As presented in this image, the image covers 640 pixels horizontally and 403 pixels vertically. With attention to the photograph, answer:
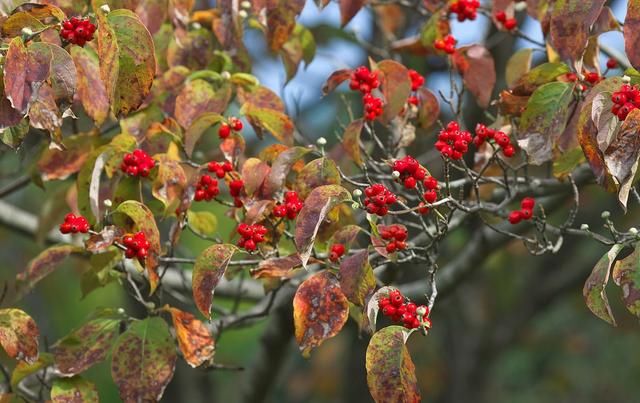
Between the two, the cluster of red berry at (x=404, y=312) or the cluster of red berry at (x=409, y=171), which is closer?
the cluster of red berry at (x=404, y=312)

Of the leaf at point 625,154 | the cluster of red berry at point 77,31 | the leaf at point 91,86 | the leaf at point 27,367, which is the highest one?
the cluster of red berry at point 77,31

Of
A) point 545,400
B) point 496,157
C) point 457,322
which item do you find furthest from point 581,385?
point 496,157

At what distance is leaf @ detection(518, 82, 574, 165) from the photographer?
6.98 ft

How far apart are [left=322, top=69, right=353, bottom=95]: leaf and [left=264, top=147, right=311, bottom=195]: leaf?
15.6 inches

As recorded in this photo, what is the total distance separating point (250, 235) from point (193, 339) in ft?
0.97

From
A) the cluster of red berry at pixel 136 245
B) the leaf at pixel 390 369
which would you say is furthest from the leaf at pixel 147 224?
the leaf at pixel 390 369

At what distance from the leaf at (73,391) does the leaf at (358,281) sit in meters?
0.67

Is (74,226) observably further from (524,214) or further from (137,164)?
(524,214)

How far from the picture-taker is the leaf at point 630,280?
1.86m

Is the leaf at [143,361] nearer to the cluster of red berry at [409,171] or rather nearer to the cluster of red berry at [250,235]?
the cluster of red berry at [250,235]

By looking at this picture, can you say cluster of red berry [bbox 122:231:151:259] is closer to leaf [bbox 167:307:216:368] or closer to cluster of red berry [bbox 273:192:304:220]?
leaf [bbox 167:307:216:368]

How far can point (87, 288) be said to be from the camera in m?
2.53

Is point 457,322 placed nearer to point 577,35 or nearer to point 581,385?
point 581,385

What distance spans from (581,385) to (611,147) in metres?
7.04
